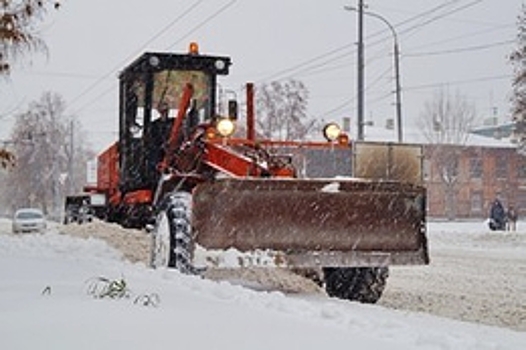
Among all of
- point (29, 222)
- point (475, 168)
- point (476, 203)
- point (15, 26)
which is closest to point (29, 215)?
point (29, 222)

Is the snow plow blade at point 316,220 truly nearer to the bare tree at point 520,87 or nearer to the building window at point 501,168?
the bare tree at point 520,87

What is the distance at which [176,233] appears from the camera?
8344 millimetres

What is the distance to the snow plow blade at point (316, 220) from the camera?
834 cm

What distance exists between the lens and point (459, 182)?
198 ft

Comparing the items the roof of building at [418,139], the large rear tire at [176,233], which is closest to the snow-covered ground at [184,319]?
the large rear tire at [176,233]

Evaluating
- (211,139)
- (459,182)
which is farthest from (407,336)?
(459,182)

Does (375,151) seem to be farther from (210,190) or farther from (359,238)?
(210,190)

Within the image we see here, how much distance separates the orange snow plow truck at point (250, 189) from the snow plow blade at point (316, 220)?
1 centimetres

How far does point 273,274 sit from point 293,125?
1142 inches

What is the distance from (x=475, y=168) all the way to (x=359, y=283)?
53.6m

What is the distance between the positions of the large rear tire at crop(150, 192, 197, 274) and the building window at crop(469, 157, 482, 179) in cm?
5448

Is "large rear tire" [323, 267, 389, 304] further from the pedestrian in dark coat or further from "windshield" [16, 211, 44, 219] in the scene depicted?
"windshield" [16, 211, 44, 219]

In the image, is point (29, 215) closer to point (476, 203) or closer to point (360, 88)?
point (360, 88)

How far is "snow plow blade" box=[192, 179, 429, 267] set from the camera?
8336 millimetres
